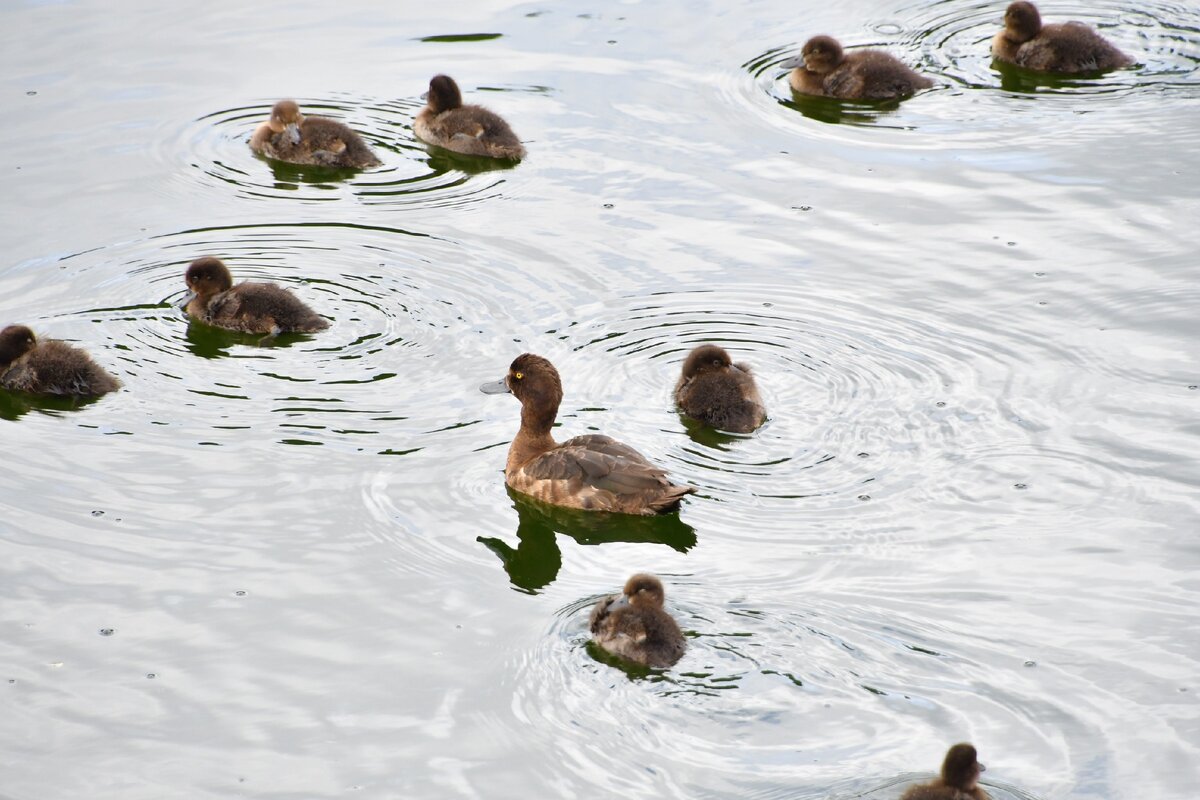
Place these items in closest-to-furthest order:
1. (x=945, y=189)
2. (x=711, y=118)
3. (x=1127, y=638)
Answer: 1. (x=1127, y=638)
2. (x=945, y=189)
3. (x=711, y=118)

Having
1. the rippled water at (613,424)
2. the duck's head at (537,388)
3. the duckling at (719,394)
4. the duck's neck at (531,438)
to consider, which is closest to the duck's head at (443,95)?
the rippled water at (613,424)

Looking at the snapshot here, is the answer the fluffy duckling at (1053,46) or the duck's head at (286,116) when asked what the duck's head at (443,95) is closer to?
the duck's head at (286,116)

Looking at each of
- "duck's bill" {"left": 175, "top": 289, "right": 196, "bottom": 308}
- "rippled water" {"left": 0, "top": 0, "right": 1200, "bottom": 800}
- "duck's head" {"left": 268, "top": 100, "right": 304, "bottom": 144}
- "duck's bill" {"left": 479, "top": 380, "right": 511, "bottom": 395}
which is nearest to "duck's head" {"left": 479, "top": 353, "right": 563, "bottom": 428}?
"duck's bill" {"left": 479, "top": 380, "right": 511, "bottom": 395}

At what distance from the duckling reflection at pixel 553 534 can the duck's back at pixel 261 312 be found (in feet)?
6.41

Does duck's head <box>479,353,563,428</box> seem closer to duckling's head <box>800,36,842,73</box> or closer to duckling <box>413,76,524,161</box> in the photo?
duckling <box>413,76,524,161</box>

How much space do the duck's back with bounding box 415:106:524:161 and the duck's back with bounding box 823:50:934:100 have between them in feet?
8.42

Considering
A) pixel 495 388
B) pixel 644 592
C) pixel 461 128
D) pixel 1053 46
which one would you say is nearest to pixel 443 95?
pixel 461 128

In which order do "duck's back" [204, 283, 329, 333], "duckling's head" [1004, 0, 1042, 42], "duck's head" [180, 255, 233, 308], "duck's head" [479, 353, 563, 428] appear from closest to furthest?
"duck's head" [479, 353, 563, 428] < "duck's back" [204, 283, 329, 333] < "duck's head" [180, 255, 233, 308] < "duckling's head" [1004, 0, 1042, 42]

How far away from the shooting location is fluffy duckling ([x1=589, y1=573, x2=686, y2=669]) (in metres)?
6.39

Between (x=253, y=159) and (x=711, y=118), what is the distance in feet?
11.3

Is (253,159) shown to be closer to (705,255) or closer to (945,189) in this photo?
(705,255)

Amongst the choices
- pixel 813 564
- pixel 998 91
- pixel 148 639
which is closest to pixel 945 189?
pixel 998 91

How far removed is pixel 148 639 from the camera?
266 inches

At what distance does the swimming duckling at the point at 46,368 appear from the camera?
853cm
